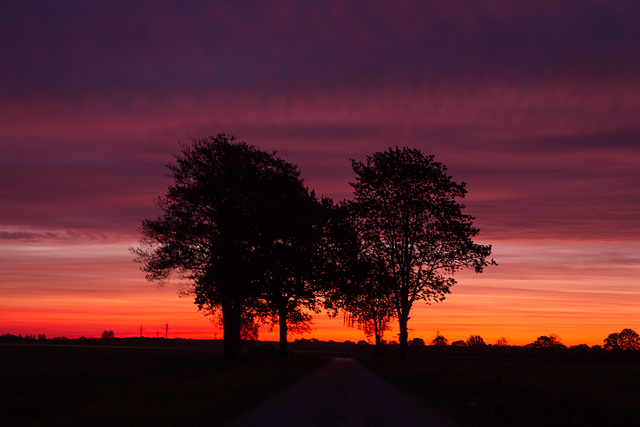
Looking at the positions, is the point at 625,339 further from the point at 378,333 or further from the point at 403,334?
the point at 403,334

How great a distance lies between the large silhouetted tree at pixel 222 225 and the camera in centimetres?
4922

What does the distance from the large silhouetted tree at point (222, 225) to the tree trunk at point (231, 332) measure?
0.14m

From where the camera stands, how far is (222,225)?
49438 millimetres

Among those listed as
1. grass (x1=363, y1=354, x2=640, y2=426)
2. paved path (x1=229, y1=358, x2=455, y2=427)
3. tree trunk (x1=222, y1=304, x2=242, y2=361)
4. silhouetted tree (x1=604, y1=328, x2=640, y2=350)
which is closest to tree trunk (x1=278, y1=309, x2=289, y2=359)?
tree trunk (x1=222, y1=304, x2=242, y2=361)

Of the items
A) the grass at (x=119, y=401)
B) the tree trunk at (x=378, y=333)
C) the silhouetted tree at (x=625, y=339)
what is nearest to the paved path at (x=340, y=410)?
the grass at (x=119, y=401)

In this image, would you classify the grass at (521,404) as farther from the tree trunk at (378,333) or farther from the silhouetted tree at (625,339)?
the silhouetted tree at (625,339)

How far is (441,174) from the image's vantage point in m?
51.4

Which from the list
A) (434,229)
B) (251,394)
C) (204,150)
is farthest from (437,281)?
(251,394)

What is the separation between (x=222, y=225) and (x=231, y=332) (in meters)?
9.99

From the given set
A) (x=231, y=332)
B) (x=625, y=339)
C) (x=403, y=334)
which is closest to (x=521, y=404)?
(x=403, y=334)

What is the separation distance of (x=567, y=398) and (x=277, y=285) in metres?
37.5

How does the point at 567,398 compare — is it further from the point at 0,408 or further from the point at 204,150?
the point at 204,150

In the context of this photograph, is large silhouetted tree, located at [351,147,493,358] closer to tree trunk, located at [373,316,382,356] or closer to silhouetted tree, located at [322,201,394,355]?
silhouetted tree, located at [322,201,394,355]

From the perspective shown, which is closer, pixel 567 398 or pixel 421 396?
pixel 567 398
